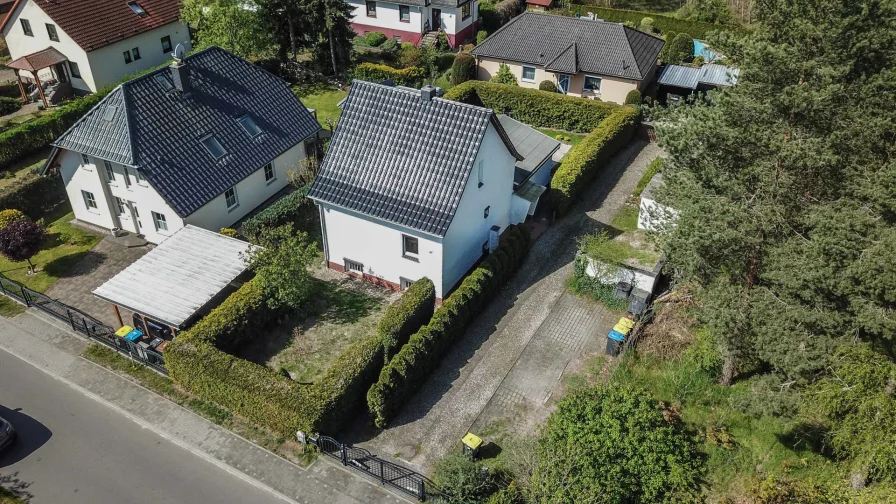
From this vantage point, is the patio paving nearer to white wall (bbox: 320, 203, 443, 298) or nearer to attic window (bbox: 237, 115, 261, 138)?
attic window (bbox: 237, 115, 261, 138)

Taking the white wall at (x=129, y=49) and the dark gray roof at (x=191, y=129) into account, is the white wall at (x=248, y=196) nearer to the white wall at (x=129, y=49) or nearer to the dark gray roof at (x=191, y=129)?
the dark gray roof at (x=191, y=129)

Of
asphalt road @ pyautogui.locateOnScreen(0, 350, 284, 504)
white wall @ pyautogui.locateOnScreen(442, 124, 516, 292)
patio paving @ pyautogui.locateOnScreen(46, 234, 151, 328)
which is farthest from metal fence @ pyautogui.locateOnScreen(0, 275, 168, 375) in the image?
white wall @ pyautogui.locateOnScreen(442, 124, 516, 292)

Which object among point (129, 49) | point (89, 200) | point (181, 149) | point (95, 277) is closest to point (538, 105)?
point (181, 149)

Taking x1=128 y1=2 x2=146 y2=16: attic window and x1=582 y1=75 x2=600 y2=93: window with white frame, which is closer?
x1=582 y1=75 x2=600 y2=93: window with white frame

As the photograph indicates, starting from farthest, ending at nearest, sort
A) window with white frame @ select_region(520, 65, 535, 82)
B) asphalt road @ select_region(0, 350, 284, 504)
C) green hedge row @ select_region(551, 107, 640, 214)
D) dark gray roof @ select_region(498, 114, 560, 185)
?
1. window with white frame @ select_region(520, 65, 535, 82)
2. green hedge row @ select_region(551, 107, 640, 214)
3. dark gray roof @ select_region(498, 114, 560, 185)
4. asphalt road @ select_region(0, 350, 284, 504)

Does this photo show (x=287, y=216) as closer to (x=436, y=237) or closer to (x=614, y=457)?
(x=436, y=237)

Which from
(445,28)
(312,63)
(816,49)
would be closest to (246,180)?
(312,63)

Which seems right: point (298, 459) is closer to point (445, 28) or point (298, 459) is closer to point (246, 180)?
point (246, 180)
